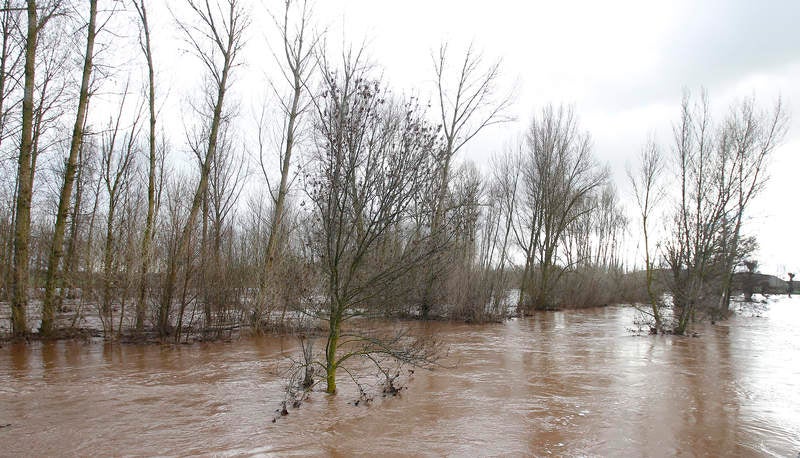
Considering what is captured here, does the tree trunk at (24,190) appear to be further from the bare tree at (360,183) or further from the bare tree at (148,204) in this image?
the bare tree at (360,183)

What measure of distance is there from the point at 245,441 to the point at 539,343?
10.2 metres

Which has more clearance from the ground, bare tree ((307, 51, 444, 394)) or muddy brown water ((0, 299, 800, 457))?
bare tree ((307, 51, 444, 394))

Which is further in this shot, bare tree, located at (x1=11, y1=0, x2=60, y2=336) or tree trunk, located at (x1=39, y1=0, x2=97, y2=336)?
tree trunk, located at (x1=39, y1=0, x2=97, y2=336)

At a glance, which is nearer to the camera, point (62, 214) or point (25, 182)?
point (25, 182)

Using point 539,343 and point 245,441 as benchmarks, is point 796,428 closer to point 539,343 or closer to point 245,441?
point 245,441

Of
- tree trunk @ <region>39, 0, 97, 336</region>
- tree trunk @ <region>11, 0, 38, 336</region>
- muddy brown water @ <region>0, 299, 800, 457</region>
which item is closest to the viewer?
muddy brown water @ <region>0, 299, 800, 457</region>

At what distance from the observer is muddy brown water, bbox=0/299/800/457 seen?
5.26 m

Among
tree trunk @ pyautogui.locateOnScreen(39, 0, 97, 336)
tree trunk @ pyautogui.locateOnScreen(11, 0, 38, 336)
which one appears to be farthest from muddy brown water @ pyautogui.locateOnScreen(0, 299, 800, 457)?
tree trunk @ pyautogui.locateOnScreen(11, 0, 38, 336)

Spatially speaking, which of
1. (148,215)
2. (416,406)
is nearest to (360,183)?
(416,406)

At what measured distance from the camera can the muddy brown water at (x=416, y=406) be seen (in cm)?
526

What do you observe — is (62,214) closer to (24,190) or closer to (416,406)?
(24,190)

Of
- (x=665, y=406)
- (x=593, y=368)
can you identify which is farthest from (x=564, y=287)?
(x=665, y=406)

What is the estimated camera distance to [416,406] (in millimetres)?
6793

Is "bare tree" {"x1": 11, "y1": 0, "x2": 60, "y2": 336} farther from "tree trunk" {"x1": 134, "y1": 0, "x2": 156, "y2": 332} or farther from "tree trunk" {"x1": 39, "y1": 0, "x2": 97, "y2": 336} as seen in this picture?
"tree trunk" {"x1": 134, "y1": 0, "x2": 156, "y2": 332}
